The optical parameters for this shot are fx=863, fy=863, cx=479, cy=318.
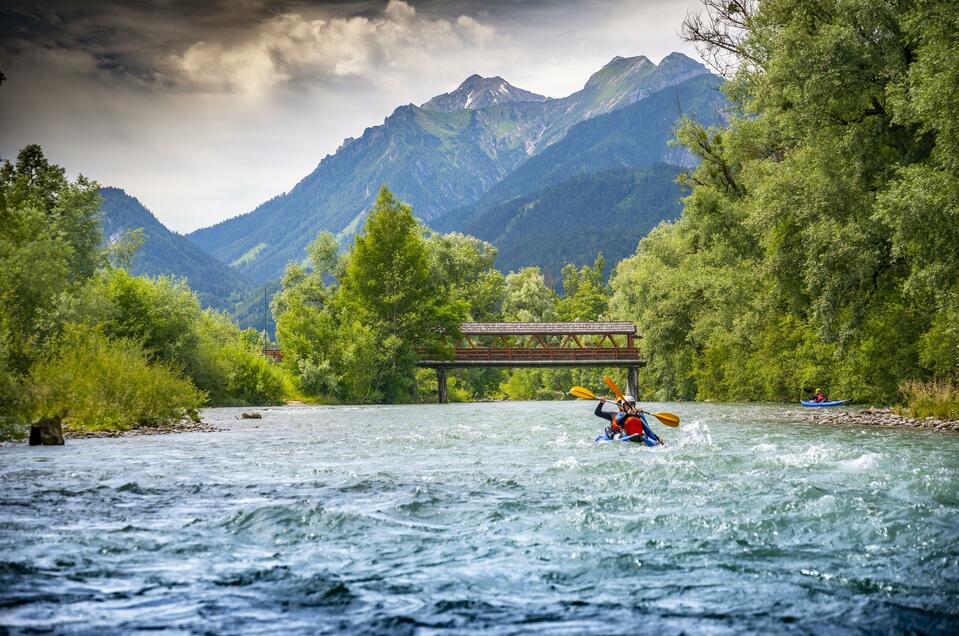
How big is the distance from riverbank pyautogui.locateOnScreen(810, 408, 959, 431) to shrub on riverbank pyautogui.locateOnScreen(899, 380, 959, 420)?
0.37 m

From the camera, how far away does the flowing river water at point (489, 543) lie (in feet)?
20.2

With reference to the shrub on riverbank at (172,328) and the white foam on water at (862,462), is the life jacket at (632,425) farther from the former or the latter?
the shrub on riverbank at (172,328)

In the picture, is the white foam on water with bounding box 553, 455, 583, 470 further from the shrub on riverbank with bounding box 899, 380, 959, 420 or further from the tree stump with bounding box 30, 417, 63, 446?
the shrub on riverbank with bounding box 899, 380, 959, 420

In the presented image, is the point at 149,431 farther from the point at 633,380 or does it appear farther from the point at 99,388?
the point at 633,380

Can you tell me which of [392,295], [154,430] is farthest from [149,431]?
[392,295]

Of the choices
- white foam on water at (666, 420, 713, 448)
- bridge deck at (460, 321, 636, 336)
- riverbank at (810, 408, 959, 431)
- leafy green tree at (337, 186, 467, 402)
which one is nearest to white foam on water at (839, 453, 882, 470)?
white foam on water at (666, 420, 713, 448)

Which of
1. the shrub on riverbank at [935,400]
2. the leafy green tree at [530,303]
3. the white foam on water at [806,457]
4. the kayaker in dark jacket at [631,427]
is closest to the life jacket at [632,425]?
the kayaker in dark jacket at [631,427]

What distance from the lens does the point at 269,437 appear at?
77.5 ft

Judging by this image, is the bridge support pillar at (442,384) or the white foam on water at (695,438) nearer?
the white foam on water at (695,438)

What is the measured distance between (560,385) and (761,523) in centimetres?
8506

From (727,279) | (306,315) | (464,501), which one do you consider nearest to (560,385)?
(306,315)

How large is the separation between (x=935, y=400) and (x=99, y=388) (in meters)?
24.0

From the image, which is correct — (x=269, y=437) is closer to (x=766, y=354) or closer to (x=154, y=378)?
(x=154, y=378)

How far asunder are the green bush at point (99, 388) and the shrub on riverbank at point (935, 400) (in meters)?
22.7
